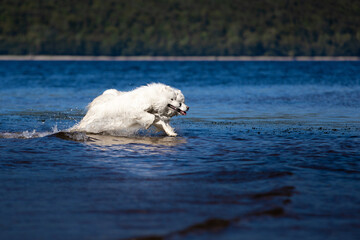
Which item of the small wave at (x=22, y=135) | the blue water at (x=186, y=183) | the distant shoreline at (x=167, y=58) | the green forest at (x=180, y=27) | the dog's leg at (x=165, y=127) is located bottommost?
the blue water at (x=186, y=183)

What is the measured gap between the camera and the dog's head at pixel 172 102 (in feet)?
35.6

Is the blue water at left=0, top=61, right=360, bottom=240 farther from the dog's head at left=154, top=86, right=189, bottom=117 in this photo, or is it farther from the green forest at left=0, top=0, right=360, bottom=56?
the green forest at left=0, top=0, right=360, bottom=56

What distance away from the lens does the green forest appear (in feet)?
483

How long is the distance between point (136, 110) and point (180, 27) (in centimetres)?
16457

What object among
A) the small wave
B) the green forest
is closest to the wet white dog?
the small wave

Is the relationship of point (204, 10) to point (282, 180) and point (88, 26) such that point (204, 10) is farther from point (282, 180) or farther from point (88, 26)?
point (282, 180)

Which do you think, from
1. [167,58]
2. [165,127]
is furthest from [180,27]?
[165,127]

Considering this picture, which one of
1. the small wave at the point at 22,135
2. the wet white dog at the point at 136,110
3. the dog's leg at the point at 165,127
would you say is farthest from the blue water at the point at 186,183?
the wet white dog at the point at 136,110

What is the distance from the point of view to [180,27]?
17238cm

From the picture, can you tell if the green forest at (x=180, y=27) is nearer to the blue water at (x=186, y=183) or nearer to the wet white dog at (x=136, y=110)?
the wet white dog at (x=136, y=110)

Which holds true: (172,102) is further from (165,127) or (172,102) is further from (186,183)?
(186,183)

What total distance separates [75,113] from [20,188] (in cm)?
1024

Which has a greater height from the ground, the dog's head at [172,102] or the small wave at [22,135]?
the dog's head at [172,102]

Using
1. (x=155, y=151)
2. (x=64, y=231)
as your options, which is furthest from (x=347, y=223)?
(x=155, y=151)
